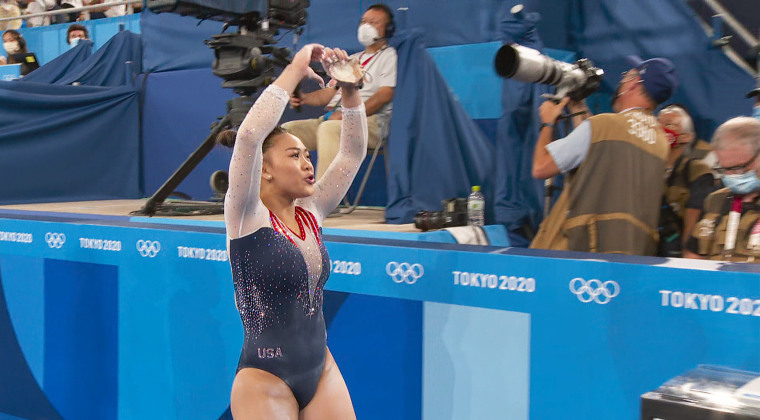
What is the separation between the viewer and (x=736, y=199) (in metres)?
2.76

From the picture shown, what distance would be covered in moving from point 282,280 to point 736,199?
167 centimetres

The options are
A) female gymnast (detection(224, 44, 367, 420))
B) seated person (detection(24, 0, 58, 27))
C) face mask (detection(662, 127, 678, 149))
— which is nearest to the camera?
female gymnast (detection(224, 44, 367, 420))

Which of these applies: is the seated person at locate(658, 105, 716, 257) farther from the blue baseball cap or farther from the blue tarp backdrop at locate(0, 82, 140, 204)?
the blue tarp backdrop at locate(0, 82, 140, 204)

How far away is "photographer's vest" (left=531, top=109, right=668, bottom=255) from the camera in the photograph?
3064 mm

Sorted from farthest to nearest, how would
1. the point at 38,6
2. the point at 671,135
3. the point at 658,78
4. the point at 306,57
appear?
the point at 38,6 → the point at 671,135 → the point at 658,78 → the point at 306,57

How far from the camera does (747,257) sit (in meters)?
2.66

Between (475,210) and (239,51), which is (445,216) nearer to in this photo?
(475,210)

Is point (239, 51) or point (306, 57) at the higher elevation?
point (239, 51)

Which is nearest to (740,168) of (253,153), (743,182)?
(743,182)

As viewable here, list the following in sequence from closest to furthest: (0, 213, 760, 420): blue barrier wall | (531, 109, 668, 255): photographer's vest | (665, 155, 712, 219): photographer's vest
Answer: (0, 213, 760, 420): blue barrier wall < (531, 109, 668, 255): photographer's vest < (665, 155, 712, 219): photographer's vest

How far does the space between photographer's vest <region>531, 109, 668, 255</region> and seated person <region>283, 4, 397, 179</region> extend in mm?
1663

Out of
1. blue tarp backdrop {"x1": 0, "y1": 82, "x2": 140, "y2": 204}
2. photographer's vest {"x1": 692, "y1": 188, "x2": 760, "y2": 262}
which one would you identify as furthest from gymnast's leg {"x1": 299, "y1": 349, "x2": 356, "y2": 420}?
blue tarp backdrop {"x1": 0, "y1": 82, "x2": 140, "y2": 204}

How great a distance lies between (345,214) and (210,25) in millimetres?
2849

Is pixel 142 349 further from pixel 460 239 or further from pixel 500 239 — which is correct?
pixel 500 239
